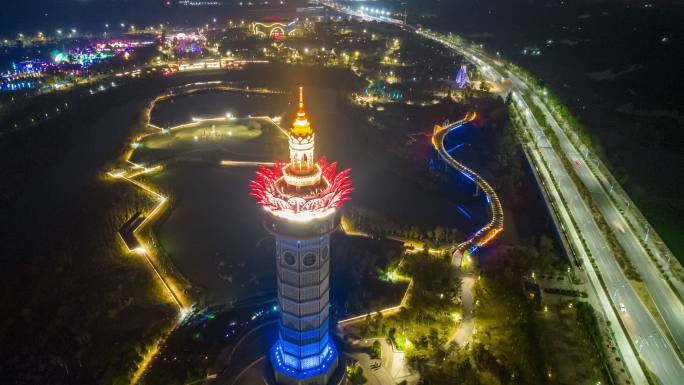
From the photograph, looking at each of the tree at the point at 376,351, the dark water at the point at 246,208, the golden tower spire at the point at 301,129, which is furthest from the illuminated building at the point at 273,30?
the golden tower spire at the point at 301,129

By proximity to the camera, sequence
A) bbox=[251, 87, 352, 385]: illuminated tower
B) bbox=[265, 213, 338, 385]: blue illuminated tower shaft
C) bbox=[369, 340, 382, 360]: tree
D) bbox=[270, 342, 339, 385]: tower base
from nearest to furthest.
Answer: bbox=[251, 87, 352, 385]: illuminated tower, bbox=[265, 213, 338, 385]: blue illuminated tower shaft, bbox=[270, 342, 339, 385]: tower base, bbox=[369, 340, 382, 360]: tree

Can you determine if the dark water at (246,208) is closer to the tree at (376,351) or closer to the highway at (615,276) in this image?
the highway at (615,276)

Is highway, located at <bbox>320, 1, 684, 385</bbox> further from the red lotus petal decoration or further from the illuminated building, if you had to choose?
the illuminated building

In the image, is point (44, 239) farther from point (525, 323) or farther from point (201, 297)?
point (525, 323)

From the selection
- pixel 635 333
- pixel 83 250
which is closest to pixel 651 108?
pixel 635 333

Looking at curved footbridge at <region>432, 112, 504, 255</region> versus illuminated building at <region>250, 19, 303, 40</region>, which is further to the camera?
illuminated building at <region>250, 19, 303, 40</region>

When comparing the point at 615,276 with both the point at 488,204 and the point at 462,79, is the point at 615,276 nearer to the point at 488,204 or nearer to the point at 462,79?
the point at 488,204

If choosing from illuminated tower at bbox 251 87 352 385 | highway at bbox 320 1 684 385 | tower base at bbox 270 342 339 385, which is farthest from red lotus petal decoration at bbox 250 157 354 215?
highway at bbox 320 1 684 385

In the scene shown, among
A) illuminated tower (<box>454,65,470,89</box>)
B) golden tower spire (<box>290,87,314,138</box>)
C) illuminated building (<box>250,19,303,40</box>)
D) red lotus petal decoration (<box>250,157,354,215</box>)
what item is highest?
golden tower spire (<box>290,87,314,138</box>)
